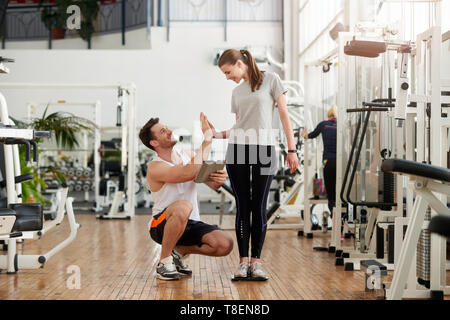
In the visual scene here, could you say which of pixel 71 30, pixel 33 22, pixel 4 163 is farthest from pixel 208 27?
pixel 4 163

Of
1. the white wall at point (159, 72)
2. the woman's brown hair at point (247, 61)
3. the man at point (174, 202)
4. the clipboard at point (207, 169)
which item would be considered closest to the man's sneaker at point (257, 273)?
the man at point (174, 202)

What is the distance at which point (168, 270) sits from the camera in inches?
125

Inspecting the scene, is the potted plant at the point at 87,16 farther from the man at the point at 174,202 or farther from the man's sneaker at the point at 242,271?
the man's sneaker at the point at 242,271

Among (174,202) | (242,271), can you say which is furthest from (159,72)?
(242,271)

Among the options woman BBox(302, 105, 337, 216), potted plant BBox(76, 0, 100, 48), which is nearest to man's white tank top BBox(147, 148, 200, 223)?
woman BBox(302, 105, 337, 216)

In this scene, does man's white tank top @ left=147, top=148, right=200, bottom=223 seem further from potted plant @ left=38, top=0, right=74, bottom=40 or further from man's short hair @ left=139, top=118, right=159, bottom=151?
potted plant @ left=38, top=0, right=74, bottom=40

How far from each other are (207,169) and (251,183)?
30 cm

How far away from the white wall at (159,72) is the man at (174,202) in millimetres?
7633

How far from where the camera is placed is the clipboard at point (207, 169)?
2974mm

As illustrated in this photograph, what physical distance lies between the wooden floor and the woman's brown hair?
1.08m

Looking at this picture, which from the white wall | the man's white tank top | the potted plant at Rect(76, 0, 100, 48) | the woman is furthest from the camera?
the potted plant at Rect(76, 0, 100, 48)

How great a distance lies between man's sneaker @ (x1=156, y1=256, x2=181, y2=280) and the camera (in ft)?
10.5

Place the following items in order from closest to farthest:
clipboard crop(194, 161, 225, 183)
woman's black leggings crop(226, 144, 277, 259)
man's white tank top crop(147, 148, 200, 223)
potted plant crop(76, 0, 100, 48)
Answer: clipboard crop(194, 161, 225, 183) → woman's black leggings crop(226, 144, 277, 259) → man's white tank top crop(147, 148, 200, 223) → potted plant crop(76, 0, 100, 48)
